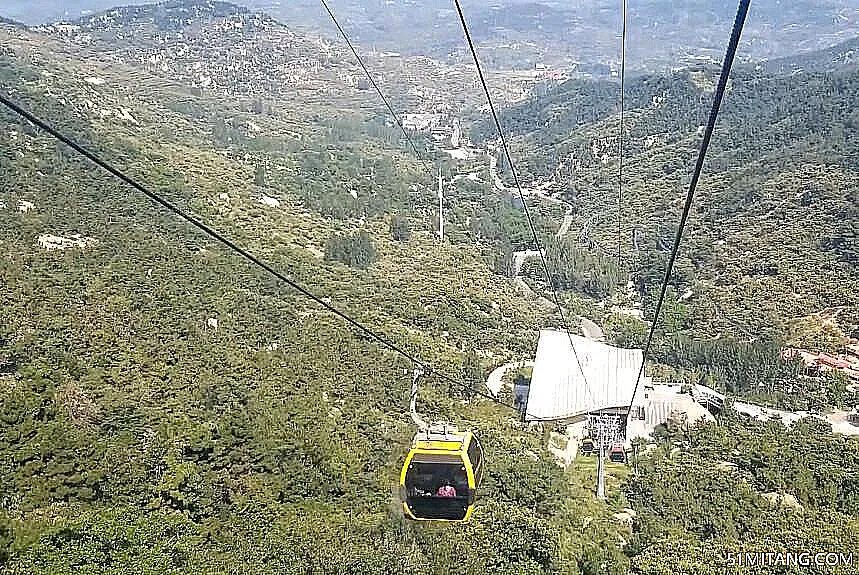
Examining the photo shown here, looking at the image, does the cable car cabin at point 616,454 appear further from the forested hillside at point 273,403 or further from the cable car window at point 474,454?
the cable car window at point 474,454

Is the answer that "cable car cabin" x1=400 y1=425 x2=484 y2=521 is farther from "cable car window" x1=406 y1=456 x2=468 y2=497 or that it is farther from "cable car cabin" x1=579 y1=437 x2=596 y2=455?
"cable car cabin" x1=579 y1=437 x2=596 y2=455

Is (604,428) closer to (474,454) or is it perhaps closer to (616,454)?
(616,454)

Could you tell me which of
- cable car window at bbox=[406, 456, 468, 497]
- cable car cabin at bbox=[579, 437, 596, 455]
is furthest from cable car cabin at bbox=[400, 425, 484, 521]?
cable car cabin at bbox=[579, 437, 596, 455]

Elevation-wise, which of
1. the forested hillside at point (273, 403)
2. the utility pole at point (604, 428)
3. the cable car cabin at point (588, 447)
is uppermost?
the forested hillside at point (273, 403)

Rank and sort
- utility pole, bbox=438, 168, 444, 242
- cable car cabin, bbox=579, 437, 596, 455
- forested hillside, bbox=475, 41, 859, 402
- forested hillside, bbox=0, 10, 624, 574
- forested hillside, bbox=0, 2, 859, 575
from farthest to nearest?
1. utility pole, bbox=438, 168, 444, 242
2. forested hillside, bbox=475, 41, 859, 402
3. cable car cabin, bbox=579, 437, 596, 455
4. forested hillside, bbox=0, 2, 859, 575
5. forested hillside, bbox=0, 10, 624, 574

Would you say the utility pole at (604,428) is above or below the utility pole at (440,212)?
below

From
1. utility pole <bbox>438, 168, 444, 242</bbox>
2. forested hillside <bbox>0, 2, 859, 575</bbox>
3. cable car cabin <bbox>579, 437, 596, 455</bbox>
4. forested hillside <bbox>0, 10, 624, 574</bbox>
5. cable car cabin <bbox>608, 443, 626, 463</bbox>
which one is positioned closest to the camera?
forested hillside <bbox>0, 10, 624, 574</bbox>

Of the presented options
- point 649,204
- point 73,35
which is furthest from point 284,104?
point 649,204

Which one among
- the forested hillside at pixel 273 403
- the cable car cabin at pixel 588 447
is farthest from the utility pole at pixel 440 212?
the cable car cabin at pixel 588 447
